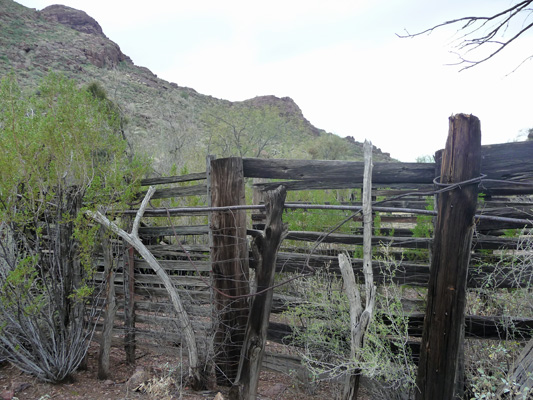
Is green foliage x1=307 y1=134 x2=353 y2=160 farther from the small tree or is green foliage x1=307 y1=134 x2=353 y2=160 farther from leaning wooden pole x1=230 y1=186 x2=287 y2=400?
leaning wooden pole x1=230 y1=186 x2=287 y2=400

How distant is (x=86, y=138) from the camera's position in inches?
154

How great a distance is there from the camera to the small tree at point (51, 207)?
3.63 m

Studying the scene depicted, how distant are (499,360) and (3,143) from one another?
446cm

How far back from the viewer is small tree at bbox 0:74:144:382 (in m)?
3.63

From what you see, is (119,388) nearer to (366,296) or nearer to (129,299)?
(129,299)

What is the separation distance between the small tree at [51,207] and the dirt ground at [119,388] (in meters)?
0.16

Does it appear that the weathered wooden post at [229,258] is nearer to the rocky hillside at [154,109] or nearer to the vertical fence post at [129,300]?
the vertical fence post at [129,300]

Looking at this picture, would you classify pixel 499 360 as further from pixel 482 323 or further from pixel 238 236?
pixel 238 236

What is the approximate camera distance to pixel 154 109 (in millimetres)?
35094

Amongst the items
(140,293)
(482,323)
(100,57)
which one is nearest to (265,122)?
(140,293)

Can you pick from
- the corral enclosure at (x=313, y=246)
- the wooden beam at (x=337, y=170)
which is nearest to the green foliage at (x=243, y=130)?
the corral enclosure at (x=313, y=246)

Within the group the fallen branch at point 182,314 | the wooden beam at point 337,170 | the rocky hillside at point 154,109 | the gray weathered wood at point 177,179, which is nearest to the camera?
the wooden beam at point 337,170

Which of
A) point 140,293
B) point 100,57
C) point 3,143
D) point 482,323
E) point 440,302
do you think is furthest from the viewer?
point 100,57

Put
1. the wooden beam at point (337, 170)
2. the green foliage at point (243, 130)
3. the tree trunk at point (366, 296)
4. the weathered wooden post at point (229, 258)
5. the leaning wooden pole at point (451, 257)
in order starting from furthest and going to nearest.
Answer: the green foliage at point (243, 130) → the weathered wooden post at point (229, 258) → the wooden beam at point (337, 170) → the tree trunk at point (366, 296) → the leaning wooden pole at point (451, 257)
